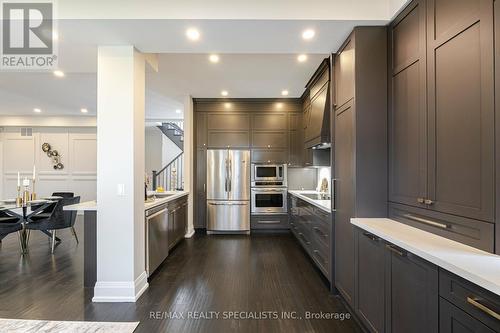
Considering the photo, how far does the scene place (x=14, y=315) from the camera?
2.47m

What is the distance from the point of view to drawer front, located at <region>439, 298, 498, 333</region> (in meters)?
1.09

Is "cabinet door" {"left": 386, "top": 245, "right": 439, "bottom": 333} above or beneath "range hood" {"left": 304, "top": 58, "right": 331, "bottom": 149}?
beneath

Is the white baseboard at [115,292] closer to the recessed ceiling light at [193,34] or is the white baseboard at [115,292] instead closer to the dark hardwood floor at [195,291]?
the dark hardwood floor at [195,291]

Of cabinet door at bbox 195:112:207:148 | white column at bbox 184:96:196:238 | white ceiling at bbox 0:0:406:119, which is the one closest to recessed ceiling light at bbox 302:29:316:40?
white ceiling at bbox 0:0:406:119

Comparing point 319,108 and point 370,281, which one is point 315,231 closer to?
point 370,281

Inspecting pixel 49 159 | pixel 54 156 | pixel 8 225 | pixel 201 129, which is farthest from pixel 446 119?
pixel 49 159

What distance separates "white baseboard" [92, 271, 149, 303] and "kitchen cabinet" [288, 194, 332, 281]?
7.18 ft

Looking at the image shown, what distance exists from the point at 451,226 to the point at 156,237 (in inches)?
125

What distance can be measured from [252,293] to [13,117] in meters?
9.09

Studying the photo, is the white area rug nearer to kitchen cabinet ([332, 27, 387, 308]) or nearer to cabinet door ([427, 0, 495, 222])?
kitchen cabinet ([332, 27, 387, 308])

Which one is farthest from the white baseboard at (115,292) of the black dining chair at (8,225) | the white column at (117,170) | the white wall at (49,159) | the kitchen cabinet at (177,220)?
the white wall at (49,159)

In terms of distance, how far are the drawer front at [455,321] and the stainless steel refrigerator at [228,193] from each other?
435cm

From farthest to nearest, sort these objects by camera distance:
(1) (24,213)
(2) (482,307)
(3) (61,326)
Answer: (1) (24,213) → (3) (61,326) → (2) (482,307)

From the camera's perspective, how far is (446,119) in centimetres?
165
